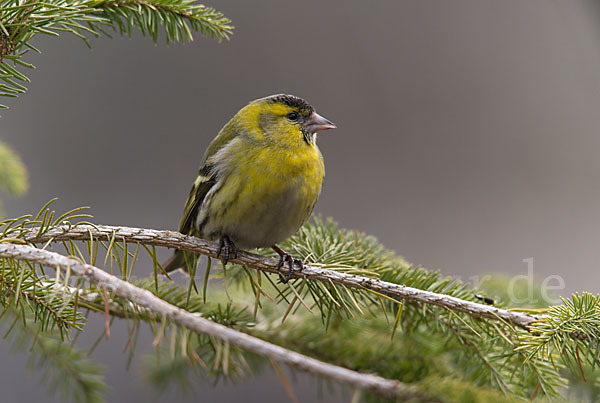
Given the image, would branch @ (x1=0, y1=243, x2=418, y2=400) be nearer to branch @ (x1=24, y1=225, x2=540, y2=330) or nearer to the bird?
branch @ (x1=24, y1=225, x2=540, y2=330)

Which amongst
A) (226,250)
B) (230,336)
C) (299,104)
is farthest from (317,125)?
(230,336)

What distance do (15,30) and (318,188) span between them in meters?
0.81

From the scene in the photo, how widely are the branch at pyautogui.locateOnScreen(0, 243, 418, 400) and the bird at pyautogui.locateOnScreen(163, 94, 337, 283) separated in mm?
591

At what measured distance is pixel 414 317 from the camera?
1167 mm

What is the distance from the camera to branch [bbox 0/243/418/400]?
21.4 inches

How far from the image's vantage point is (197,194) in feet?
5.26

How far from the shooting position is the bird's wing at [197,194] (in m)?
1.58

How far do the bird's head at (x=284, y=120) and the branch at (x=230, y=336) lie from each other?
958mm

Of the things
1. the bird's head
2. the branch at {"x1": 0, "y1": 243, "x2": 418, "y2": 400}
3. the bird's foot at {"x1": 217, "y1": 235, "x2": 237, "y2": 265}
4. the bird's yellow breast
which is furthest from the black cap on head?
the branch at {"x1": 0, "y1": 243, "x2": 418, "y2": 400}

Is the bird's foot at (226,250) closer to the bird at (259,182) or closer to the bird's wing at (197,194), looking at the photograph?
the bird at (259,182)

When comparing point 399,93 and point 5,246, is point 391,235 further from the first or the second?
point 5,246

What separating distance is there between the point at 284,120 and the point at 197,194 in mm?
333

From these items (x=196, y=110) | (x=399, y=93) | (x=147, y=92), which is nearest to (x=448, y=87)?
(x=399, y=93)

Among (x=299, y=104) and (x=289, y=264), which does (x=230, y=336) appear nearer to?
(x=289, y=264)
